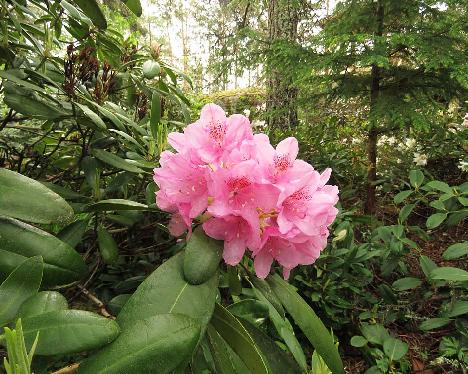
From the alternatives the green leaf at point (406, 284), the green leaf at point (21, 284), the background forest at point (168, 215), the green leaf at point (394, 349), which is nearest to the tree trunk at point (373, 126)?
the background forest at point (168, 215)

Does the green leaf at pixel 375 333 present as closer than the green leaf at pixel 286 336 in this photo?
No

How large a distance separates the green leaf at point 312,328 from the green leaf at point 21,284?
475 millimetres

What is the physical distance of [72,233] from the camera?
92 cm

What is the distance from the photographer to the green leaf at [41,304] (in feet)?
1.77

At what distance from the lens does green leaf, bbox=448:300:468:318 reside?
57.4 inches

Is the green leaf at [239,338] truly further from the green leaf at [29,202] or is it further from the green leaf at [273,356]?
the green leaf at [29,202]

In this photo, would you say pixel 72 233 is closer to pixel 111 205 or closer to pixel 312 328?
pixel 111 205

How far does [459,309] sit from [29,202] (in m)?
1.57

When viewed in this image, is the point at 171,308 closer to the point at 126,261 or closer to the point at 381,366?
the point at 126,261

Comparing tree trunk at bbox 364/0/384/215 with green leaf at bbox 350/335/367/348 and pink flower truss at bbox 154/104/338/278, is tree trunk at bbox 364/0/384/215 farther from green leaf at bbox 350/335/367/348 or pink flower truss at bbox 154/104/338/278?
pink flower truss at bbox 154/104/338/278

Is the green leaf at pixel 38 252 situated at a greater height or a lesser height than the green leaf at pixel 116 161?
lesser

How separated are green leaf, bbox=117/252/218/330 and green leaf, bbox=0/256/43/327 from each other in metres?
0.14

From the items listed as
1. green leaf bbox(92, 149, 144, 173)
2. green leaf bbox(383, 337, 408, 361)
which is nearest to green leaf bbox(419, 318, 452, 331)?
green leaf bbox(383, 337, 408, 361)

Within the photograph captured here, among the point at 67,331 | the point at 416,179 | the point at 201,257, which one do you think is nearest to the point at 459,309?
the point at 416,179
